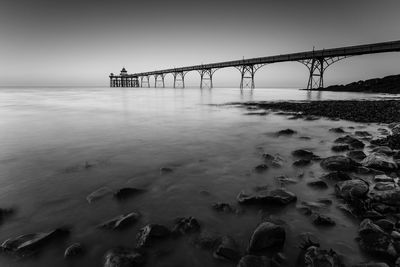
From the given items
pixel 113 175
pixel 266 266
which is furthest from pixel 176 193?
pixel 266 266

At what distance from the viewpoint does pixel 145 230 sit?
2.99 m

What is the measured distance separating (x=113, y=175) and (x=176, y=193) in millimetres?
1704

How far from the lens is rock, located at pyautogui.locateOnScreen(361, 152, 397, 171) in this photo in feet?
16.4

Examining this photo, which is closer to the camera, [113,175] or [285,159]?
[113,175]

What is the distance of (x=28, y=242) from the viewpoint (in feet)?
9.04

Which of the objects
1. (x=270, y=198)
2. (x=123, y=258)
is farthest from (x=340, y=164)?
(x=123, y=258)

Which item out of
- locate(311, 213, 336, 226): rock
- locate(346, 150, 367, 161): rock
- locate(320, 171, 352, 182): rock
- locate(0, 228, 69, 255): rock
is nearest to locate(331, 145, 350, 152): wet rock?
locate(346, 150, 367, 161): rock

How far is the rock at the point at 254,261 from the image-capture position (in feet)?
7.94

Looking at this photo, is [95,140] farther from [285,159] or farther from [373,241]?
[373,241]

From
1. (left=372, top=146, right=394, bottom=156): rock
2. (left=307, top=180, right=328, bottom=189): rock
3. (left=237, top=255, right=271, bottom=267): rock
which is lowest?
(left=237, top=255, right=271, bottom=267): rock

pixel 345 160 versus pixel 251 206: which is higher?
pixel 345 160

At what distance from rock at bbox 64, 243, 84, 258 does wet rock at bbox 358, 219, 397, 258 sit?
10.9ft

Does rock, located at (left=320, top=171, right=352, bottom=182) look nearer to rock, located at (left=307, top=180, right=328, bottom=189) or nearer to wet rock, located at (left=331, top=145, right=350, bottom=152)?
rock, located at (left=307, top=180, right=328, bottom=189)

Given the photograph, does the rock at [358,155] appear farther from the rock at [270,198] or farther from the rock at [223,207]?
the rock at [223,207]
